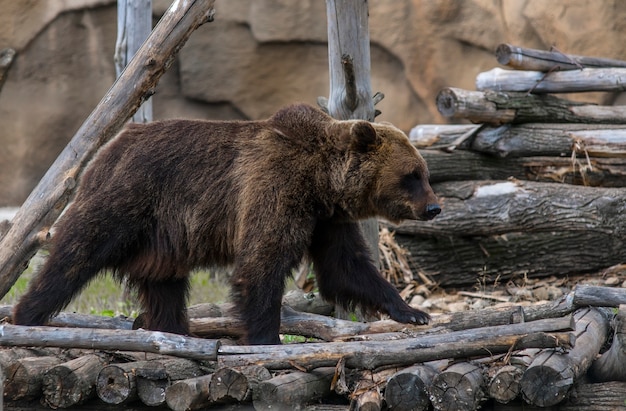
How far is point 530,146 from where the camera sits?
32.7 feet

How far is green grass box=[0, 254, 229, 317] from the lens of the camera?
9.66 meters

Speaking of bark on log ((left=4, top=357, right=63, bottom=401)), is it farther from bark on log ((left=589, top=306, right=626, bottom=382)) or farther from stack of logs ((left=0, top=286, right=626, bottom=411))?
bark on log ((left=589, top=306, right=626, bottom=382))

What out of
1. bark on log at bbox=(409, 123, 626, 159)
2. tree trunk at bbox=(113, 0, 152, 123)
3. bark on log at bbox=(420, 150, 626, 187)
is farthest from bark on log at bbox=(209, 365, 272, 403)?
bark on log at bbox=(409, 123, 626, 159)

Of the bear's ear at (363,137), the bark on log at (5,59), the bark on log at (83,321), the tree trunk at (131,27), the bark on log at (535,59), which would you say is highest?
the bark on log at (5,59)

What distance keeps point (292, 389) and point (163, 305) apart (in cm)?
202

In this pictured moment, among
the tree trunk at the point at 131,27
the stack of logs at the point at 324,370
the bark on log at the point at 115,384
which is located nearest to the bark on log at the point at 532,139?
the tree trunk at the point at 131,27

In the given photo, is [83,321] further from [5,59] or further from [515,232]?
[5,59]

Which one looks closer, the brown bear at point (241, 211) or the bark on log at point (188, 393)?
the bark on log at point (188, 393)

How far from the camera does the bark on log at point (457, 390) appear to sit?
16.1 ft

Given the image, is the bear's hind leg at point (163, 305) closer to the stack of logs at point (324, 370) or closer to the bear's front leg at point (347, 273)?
the bear's front leg at point (347, 273)

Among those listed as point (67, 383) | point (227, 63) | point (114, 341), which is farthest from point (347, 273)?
point (227, 63)

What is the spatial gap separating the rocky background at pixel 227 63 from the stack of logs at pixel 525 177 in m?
4.18

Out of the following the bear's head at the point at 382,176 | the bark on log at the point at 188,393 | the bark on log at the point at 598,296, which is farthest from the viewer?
the bear's head at the point at 382,176

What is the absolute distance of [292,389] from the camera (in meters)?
5.09
